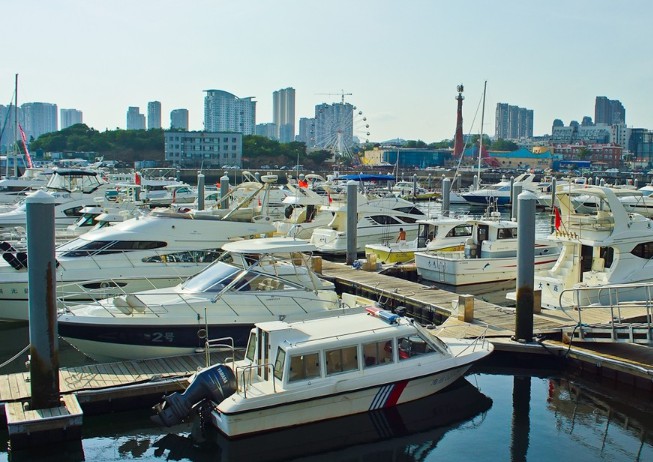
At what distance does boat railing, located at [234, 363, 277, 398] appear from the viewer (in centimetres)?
1218

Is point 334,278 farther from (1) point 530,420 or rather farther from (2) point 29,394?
(2) point 29,394

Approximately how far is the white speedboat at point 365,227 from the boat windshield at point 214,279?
551 inches

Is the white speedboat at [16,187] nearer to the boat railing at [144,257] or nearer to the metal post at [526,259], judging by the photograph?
the boat railing at [144,257]

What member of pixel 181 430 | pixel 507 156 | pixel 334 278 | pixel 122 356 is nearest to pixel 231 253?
pixel 122 356

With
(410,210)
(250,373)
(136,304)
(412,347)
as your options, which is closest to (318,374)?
(250,373)

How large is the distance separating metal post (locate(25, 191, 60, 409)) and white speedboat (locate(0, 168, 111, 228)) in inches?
951

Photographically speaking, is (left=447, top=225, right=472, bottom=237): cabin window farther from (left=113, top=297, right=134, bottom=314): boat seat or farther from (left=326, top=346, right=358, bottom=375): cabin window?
(left=326, top=346, right=358, bottom=375): cabin window

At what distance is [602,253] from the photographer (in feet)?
65.7

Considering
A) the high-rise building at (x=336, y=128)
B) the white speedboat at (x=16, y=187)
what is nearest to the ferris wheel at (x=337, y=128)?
the high-rise building at (x=336, y=128)

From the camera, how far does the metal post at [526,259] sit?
1527 centimetres

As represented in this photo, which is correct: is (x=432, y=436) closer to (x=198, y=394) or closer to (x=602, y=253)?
(x=198, y=394)

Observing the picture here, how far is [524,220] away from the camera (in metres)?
15.4

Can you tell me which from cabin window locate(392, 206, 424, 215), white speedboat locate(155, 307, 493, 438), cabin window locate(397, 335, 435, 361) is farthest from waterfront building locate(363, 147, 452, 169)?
white speedboat locate(155, 307, 493, 438)

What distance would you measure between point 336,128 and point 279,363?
9464 cm
